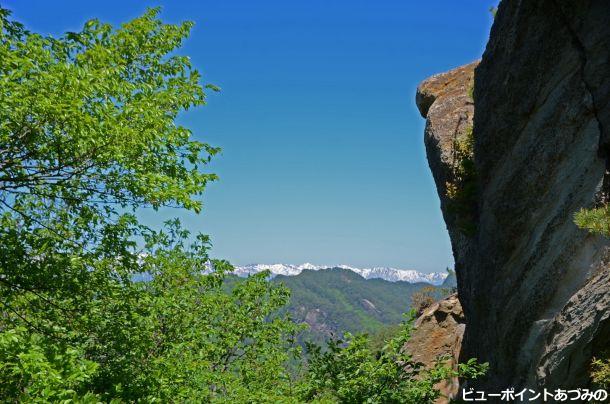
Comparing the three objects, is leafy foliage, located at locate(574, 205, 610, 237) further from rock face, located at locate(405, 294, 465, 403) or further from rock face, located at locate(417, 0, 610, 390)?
rock face, located at locate(405, 294, 465, 403)

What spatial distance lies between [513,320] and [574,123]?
637 centimetres

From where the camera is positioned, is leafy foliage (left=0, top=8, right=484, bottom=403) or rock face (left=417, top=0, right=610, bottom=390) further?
rock face (left=417, top=0, right=610, bottom=390)

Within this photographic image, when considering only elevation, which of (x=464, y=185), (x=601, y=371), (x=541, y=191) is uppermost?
(x=464, y=185)

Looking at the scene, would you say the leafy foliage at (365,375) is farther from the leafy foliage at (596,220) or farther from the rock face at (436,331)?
the rock face at (436,331)

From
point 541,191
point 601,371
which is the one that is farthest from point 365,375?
point 541,191

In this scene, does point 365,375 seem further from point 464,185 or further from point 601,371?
point 464,185

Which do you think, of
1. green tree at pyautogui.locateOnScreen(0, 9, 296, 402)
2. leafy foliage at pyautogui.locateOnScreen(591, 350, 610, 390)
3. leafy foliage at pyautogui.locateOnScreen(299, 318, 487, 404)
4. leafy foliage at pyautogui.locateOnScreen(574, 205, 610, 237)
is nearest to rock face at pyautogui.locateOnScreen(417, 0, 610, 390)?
leafy foliage at pyautogui.locateOnScreen(591, 350, 610, 390)

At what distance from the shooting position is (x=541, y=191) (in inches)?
602

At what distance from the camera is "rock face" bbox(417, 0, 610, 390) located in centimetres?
1280

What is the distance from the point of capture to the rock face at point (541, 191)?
12797 millimetres

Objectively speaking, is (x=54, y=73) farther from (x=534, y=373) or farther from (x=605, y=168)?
(x=534, y=373)

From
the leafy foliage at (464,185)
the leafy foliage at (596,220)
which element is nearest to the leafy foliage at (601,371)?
the leafy foliage at (596,220)

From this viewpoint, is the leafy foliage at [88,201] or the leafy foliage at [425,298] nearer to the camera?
the leafy foliage at [88,201]

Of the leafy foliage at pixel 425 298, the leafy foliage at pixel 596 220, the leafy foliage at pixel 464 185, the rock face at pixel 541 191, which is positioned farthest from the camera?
the leafy foliage at pixel 425 298
